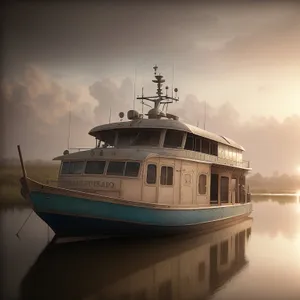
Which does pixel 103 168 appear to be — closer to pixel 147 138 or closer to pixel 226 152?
pixel 147 138

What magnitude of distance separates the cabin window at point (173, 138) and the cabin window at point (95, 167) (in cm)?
163

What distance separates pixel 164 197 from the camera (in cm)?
746

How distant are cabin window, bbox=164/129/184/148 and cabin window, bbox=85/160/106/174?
163 cm

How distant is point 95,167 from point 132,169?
0.82 m

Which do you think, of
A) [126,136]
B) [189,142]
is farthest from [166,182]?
[126,136]

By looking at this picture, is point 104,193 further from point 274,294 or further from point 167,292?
point 274,294

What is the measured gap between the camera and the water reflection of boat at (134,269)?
462cm

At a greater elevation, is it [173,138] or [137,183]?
[173,138]

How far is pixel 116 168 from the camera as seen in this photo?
721 centimetres

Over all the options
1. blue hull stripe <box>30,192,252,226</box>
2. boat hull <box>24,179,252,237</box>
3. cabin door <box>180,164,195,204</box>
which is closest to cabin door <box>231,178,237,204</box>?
cabin door <box>180,164,195,204</box>

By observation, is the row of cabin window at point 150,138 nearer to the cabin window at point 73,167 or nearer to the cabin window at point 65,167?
the cabin window at point 73,167

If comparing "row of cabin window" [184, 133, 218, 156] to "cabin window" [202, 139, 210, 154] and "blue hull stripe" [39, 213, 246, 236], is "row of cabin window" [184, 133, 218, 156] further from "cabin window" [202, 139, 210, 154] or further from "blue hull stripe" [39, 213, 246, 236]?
"blue hull stripe" [39, 213, 246, 236]

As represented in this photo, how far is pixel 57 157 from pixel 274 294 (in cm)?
518

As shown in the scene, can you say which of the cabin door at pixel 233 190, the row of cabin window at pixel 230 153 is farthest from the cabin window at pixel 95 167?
the cabin door at pixel 233 190
